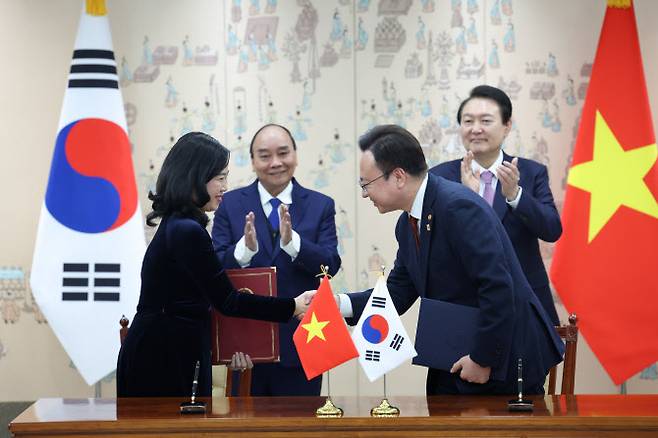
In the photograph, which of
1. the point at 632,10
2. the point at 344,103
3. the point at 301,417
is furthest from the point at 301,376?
the point at 632,10

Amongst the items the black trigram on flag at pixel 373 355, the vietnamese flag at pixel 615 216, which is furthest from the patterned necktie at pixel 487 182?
the black trigram on flag at pixel 373 355

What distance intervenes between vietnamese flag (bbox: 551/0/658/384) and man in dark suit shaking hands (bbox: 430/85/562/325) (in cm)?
81

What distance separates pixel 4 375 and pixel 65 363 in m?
0.33

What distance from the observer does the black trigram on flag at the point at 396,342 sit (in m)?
2.91

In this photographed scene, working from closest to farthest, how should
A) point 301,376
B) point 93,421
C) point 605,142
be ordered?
point 93,421
point 301,376
point 605,142

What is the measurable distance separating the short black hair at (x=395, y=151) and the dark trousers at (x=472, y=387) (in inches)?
24.2

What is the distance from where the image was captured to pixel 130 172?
535 cm

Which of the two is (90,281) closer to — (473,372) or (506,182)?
(506,182)

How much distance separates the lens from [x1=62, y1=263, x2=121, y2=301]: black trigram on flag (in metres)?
5.23

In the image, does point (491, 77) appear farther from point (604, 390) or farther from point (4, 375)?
point (4, 375)

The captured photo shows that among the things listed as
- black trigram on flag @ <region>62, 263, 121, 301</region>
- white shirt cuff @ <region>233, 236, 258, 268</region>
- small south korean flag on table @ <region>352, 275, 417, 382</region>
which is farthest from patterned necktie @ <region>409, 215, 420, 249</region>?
black trigram on flag @ <region>62, 263, 121, 301</region>

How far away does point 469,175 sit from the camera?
4.37 m

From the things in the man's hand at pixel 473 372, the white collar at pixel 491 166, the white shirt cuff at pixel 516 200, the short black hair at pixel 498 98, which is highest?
the short black hair at pixel 498 98

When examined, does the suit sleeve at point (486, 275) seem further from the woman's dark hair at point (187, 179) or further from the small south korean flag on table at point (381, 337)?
the woman's dark hair at point (187, 179)
